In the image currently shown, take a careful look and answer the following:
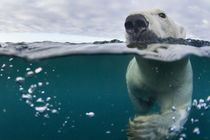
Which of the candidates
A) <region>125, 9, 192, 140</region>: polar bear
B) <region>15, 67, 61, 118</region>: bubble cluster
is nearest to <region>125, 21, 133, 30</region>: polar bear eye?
<region>125, 9, 192, 140</region>: polar bear

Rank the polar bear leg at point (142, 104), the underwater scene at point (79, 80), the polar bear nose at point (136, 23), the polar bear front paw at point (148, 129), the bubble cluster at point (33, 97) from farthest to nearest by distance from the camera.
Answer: the bubble cluster at point (33, 97), the polar bear leg at point (142, 104), the underwater scene at point (79, 80), the polar bear front paw at point (148, 129), the polar bear nose at point (136, 23)

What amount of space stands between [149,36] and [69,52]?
5.53 feet

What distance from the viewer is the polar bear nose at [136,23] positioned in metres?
2.85

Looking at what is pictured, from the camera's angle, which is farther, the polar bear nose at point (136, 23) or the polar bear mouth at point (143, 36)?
the polar bear mouth at point (143, 36)

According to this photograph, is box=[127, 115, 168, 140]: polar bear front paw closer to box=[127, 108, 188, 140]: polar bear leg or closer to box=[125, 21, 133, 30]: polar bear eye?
box=[127, 108, 188, 140]: polar bear leg

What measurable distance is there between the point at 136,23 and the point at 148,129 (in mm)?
1558

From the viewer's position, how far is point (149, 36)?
3150 mm

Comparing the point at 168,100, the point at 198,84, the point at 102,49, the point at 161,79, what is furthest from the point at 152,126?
the point at 198,84

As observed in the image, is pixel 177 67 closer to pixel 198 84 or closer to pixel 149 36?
pixel 149 36

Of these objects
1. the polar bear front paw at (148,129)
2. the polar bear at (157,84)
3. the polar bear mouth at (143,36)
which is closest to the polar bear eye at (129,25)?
the polar bear at (157,84)

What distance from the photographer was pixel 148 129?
303 centimetres

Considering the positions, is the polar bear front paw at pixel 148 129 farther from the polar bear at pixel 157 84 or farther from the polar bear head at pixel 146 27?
the polar bear head at pixel 146 27

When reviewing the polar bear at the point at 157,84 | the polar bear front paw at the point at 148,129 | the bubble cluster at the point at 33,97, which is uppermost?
the polar bear at the point at 157,84

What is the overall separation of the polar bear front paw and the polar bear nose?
1348 mm
